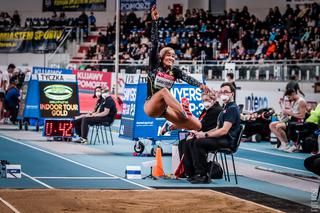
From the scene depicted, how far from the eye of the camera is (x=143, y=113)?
17.0 metres

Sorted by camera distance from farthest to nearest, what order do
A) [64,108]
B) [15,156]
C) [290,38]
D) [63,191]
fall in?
[290,38], [64,108], [15,156], [63,191]

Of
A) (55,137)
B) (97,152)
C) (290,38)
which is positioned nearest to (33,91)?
(55,137)

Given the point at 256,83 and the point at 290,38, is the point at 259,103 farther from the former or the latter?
the point at 290,38

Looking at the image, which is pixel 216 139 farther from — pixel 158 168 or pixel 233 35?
pixel 233 35

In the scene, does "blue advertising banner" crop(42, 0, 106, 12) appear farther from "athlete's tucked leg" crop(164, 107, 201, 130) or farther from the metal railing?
"athlete's tucked leg" crop(164, 107, 201, 130)

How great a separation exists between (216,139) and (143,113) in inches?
183

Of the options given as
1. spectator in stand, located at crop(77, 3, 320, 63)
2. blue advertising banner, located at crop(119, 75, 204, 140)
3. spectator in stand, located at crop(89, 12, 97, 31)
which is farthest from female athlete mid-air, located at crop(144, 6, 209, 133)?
spectator in stand, located at crop(89, 12, 97, 31)

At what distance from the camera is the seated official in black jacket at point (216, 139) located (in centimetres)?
1250

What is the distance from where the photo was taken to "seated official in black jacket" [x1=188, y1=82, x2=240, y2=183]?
12500mm

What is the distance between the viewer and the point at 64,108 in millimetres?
20938

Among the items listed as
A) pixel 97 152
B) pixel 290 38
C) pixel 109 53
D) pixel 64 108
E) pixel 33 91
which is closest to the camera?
pixel 97 152

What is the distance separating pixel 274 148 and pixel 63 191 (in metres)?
10.1

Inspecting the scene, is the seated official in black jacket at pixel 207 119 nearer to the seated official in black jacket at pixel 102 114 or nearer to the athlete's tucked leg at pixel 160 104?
the athlete's tucked leg at pixel 160 104

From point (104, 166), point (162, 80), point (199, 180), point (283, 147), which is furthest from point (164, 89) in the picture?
point (283, 147)
